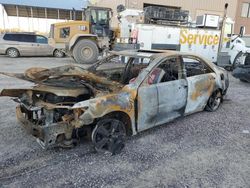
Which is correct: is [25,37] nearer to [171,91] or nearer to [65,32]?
[65,32]

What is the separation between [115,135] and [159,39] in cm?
831

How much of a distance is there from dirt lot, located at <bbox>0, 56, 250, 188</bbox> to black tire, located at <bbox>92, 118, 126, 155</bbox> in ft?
0.43

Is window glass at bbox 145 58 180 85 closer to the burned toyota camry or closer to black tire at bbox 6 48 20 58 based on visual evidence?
the burned toyota camry

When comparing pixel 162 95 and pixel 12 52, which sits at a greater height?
pixel 162 95

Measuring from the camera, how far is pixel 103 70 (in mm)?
5145

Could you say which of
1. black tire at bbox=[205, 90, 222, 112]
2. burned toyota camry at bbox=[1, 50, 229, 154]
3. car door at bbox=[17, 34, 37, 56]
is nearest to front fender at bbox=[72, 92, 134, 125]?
burned toyota camry at bbox=[1, 50, 229, 154]

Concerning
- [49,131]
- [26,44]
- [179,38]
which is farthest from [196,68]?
[26,44]

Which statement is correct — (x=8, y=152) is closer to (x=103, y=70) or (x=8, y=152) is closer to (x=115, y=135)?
(x=115, y=135)

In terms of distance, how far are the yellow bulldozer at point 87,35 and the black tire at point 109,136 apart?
9869 millimetres

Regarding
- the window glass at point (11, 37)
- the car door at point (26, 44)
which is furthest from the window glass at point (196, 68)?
the window glass at point (11, 37)

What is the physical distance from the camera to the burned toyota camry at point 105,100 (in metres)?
3.40

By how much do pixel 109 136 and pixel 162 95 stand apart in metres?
1.20

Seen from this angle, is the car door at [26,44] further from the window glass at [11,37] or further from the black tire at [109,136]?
the black tire at [109,136]

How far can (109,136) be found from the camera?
3734 millimetres
